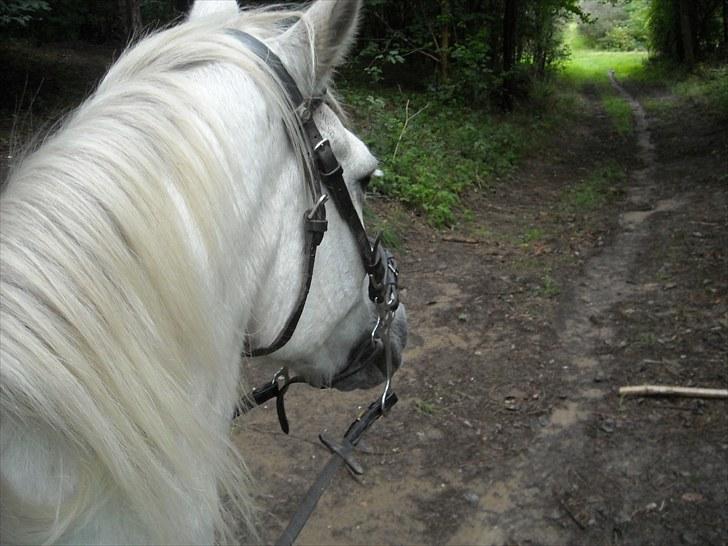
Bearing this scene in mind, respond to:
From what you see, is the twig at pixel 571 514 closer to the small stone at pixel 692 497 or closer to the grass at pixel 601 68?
the small stone at pixel 692 497

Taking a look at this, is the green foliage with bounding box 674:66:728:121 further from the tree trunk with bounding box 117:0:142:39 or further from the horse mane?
the horse mane

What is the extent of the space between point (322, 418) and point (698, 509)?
222 cm

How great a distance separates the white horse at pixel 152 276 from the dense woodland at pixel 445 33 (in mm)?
3753

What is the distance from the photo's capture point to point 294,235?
131 centimetres

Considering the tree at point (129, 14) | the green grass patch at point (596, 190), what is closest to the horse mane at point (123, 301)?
the tree at point (129, 14)

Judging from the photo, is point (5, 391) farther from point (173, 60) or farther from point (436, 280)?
point (436, 280)

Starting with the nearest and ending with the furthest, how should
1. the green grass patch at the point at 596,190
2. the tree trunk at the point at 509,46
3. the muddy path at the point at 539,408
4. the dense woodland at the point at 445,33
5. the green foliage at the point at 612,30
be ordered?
the muddy path at the point at 539,408, the dense woodland at the point at 445,33, the green grass patch at the point at 596,190, the tree trunk at the point at 509,46, the green foliage at the point at 612,30

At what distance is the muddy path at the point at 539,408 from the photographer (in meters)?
3.06

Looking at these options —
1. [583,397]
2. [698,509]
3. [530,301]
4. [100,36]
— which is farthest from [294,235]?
[100,36]

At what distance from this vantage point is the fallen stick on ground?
377cm

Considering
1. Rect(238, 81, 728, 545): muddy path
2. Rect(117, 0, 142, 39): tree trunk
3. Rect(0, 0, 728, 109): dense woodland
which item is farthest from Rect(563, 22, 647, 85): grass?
Rect(117, 0, 142, 39): tree trunk

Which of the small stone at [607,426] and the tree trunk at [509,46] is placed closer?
the small stone at [607,426]

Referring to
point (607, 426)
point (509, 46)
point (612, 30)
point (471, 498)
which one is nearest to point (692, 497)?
point (607, 426)

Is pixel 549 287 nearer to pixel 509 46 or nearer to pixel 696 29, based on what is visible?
pixel 509 46
